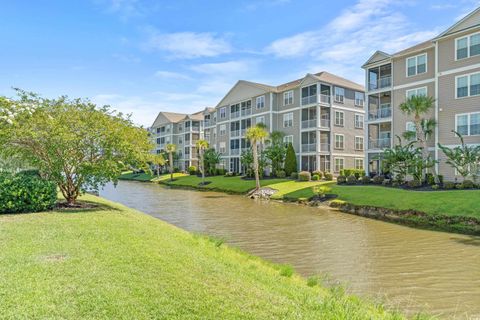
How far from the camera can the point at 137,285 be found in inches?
236

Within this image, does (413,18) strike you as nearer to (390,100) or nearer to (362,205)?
(362,205)

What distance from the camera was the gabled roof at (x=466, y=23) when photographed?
26297mm

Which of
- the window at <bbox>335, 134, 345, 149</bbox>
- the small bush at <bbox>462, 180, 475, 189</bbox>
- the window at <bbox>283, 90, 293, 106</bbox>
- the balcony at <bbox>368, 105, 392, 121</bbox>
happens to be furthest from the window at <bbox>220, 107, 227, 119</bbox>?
the small bush at <bbox>462, 180, 475, 189</bbox>

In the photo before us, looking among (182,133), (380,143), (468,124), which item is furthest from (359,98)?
(182,133)

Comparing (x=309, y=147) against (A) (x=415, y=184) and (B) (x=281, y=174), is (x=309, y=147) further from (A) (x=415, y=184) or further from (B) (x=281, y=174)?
(A) (x=415, y=184)

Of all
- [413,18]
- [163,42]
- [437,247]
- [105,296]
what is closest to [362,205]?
[437,247]

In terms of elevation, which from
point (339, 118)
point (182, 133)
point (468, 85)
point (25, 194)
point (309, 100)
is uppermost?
point (309, 100)

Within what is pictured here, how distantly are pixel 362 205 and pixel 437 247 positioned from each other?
34.4 ft

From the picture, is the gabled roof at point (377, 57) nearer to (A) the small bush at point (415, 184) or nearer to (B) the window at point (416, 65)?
(B) the window at point (416, 65)

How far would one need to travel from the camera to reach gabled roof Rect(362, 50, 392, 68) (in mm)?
33812

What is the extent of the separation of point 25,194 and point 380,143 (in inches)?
1212

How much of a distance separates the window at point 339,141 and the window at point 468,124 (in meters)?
16.7

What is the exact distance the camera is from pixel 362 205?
24.4 meters

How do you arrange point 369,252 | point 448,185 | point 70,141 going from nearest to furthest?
point 369,252 → point 70,141 → point 448,185
